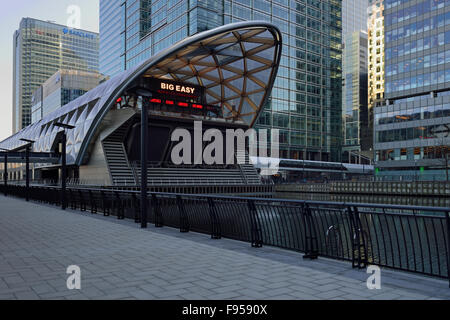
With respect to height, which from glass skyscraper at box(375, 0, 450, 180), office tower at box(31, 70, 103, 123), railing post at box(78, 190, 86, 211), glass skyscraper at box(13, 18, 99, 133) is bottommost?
railing post at box(78, 190, 86, 211)

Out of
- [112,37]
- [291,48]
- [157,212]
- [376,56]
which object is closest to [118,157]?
[157,212]

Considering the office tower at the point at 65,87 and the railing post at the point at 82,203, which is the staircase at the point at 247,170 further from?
the office tower at the point at 65,87

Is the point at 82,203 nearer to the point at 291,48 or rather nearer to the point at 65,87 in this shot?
the point at 291,48

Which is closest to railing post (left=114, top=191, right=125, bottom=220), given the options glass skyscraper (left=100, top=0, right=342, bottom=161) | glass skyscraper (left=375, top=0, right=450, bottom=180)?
glass skyscraper (left=375, top=0, right=450, bottom=180)

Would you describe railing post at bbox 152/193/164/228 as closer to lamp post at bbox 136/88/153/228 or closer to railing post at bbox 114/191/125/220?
lamp post at bbox 136/88/153/228

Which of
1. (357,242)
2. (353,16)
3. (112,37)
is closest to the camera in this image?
(357,242)

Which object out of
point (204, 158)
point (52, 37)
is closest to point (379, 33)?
point (204, 158)

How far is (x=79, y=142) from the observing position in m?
49.4

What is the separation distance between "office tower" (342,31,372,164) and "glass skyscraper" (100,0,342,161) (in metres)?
35.1

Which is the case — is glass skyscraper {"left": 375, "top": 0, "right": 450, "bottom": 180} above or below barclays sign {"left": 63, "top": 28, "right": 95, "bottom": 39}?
below

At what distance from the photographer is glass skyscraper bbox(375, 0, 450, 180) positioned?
2450 inches

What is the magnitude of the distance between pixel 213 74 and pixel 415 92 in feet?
117

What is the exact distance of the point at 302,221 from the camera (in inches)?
348
